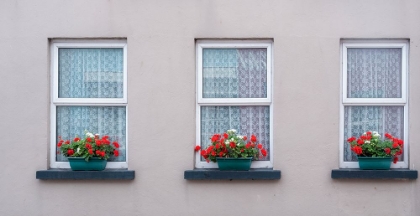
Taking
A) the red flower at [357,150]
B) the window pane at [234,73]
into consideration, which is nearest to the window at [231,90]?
the window pane at [234,73]

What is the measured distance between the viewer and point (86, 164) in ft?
25.5

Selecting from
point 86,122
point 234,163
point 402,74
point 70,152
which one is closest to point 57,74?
point 86,122

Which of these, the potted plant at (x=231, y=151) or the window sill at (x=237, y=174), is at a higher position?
the potted plant at (x=231, y=151)

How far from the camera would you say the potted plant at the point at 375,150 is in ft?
25.1

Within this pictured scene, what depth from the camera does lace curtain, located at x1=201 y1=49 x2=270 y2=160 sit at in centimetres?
800

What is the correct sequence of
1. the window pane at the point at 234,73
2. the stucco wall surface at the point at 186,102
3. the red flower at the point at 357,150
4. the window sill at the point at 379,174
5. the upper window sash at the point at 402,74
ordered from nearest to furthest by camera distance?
1. the red flower at the point at 357,150
2. the window sill at the point at 379,174
3. the stucco wall surface at the point at 186,102
4. the upper window sash at the point at 402,74
5. the window pane at the point at 234,73

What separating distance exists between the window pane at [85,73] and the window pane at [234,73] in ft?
4.09

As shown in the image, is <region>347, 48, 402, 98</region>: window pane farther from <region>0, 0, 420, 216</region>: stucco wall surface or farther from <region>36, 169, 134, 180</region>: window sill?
<region>36, 169, 134, 180</region>: window sill

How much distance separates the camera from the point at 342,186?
7758mm

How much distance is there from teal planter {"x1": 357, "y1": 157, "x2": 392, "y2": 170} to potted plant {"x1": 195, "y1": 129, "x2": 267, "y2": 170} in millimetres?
1229

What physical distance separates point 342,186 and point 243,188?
124 cm

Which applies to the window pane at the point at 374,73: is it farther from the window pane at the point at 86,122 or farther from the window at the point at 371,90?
the window pane at the point at 86,122

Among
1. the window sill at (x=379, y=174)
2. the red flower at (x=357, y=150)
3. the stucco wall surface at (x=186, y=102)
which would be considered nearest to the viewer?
the red flower at (x=357, y=150)

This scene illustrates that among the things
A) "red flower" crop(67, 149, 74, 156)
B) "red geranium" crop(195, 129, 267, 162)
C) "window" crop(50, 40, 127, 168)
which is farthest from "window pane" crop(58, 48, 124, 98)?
"red geranium" crop(195, 129, 267, 162)
